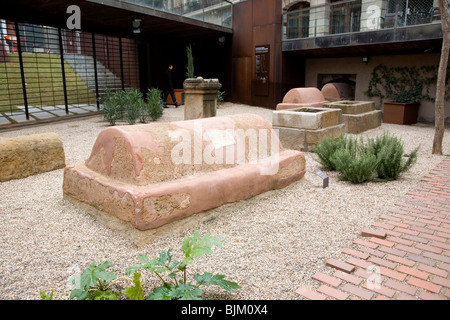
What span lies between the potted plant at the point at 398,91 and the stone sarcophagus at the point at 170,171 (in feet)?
27.6

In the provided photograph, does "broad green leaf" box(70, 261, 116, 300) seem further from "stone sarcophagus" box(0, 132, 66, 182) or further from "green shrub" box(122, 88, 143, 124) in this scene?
"green shrub" box(122, 88, 143, 124)

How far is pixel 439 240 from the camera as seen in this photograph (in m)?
2.92

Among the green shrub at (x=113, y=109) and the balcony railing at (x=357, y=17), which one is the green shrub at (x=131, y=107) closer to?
the green shrub at (x=113, y=109)

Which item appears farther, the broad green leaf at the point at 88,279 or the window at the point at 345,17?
the window at the point at 345,17

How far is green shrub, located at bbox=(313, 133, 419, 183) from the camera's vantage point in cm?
450

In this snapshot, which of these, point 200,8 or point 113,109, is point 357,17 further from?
point 113,109

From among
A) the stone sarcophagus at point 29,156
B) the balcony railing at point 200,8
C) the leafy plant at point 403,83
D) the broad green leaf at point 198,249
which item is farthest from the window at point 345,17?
the broad green leaf at point 198,249

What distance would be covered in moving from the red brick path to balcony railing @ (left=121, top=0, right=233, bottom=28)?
878 centimetres

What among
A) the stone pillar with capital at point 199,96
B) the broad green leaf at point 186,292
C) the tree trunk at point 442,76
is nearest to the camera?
the broad green leaf at point 186,292

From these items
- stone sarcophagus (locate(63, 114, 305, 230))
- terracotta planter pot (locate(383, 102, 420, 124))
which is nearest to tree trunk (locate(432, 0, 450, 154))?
stone sarcophagus (locate(63, 114, 305, 230))

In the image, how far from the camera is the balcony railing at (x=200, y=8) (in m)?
10.5

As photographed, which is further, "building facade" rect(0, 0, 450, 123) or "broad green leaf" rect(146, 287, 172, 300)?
"building facade" rect(0, 0, 450, 123)
